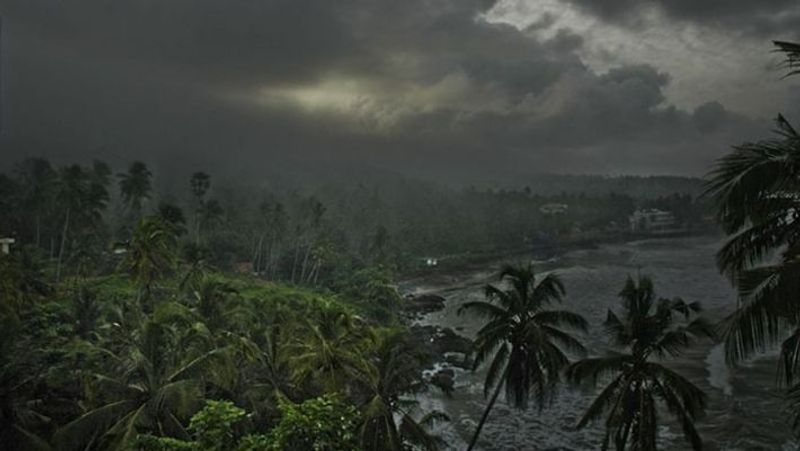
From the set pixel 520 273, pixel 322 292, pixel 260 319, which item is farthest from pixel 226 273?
pixel 520 273

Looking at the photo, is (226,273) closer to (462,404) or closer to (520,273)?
(462,404)

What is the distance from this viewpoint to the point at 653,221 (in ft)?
566

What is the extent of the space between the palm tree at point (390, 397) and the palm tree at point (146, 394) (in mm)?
5724

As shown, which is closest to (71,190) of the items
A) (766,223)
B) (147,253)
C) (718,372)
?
(147,253)

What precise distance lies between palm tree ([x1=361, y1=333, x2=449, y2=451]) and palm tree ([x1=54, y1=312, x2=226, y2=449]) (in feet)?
18.8

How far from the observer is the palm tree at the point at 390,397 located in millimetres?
20688

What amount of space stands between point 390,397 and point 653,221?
168m

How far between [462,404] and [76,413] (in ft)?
83.6

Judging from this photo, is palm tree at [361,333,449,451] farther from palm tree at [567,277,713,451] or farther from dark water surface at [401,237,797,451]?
dark water surface at [401,237,797,451]

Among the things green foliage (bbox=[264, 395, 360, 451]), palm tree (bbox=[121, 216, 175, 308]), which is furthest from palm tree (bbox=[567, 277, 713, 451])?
palm tree (bbox=[121, 216, 175, 308])

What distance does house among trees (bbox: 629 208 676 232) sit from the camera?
170250 mm

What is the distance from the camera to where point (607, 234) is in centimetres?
15975

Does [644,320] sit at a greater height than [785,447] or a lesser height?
greater

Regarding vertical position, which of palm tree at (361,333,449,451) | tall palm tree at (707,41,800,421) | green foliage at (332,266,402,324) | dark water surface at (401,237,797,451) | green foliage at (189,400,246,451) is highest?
tall palm tree at (707,41,800,421)
